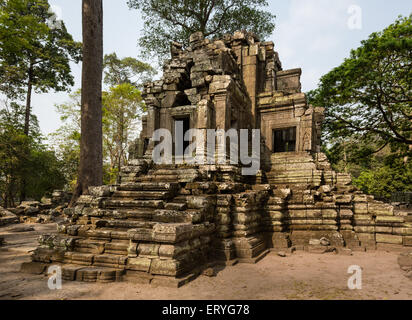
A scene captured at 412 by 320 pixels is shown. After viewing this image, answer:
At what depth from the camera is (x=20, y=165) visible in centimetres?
1623

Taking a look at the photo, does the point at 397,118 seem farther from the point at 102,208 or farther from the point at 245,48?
the point at 102,208

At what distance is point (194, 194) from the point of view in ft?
20.0

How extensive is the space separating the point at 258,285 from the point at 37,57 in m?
22.4

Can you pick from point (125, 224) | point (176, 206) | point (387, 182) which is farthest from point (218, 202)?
point (387, 182)

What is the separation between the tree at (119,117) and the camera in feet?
72.4

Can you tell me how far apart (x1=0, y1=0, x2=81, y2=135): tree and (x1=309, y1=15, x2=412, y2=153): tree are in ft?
60.1

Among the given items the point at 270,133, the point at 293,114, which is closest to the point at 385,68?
the point at 293,114

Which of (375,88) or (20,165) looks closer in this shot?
(375,88)

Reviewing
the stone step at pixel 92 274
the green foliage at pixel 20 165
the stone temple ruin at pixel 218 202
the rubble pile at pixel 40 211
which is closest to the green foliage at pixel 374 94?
the stone temple ruin at pixel 218 202

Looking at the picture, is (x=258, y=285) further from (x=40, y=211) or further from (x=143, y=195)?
(x=40, y=211)

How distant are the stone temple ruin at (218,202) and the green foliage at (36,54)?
12.0 meters

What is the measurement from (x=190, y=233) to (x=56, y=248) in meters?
2.68

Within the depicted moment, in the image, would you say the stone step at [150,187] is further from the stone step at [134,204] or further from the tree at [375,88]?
the tree at [375,88]
